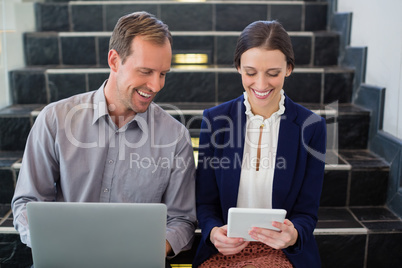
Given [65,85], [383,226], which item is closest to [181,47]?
[65,85]

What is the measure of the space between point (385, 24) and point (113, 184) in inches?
64.7

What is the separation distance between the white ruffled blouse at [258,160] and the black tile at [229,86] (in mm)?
1025

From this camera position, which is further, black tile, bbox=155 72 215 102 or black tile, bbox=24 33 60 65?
black tile, bbox=24 33 60 65

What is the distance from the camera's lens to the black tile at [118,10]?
9.80 ft

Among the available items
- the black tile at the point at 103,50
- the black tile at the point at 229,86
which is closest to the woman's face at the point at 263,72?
the black tile at the point at 229,86

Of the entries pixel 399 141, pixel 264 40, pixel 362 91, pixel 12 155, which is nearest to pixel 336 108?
pixel 362 91

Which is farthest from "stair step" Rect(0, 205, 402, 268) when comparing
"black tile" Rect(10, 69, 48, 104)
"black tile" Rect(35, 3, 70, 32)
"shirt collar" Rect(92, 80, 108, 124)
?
"black tile" Rect(35, 3, 70, 32)

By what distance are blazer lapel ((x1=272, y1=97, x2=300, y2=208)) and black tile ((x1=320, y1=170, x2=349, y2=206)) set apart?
2.22 feet

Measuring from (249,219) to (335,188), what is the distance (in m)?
1.09

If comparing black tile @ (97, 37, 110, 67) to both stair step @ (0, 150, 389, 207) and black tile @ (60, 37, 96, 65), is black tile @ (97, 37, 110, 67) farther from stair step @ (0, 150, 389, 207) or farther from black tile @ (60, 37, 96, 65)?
stair step @ (0, 150, 389, 207)

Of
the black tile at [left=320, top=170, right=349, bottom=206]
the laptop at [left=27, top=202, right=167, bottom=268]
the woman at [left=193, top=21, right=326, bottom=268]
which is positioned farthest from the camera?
the black tile at [left=320, top=170, right=349, bottom=206]

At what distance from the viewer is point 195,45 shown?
285 centimetres

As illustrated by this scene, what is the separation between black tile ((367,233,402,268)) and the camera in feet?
6.38

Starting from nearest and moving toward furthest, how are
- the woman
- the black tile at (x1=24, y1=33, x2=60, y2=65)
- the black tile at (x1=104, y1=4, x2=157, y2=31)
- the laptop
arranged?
the laptop < the woman < the black tile at (x1=24, y1=33, x2=60, y2=65) < the black tile at (x1=104, y1=4, x2=157, y2=31)
